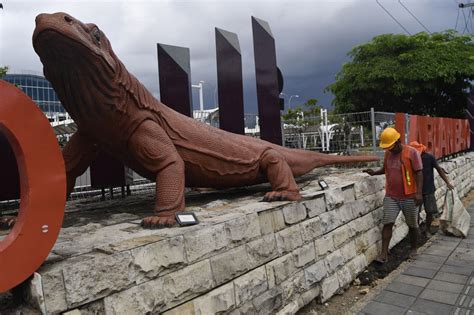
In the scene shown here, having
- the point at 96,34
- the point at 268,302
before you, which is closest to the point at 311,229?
the point at 268,302

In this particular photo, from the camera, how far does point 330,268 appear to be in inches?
180

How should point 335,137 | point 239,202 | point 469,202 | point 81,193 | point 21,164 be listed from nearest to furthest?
point 21,164 → point 239,202 → point 81,193 → point 335,137 → point 469,202

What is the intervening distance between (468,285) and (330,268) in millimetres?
1598

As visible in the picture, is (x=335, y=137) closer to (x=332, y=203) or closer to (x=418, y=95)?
(x=332, y=203)

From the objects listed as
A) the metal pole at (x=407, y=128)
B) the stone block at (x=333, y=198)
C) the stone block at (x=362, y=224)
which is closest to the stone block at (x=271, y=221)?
the stone block at (x=333, y=198)

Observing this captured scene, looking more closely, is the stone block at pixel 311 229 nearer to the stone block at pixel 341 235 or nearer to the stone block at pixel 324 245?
the stone block at pixel 324 245

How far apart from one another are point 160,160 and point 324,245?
216 cm

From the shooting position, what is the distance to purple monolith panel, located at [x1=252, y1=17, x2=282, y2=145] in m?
7.34

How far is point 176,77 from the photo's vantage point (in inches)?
258

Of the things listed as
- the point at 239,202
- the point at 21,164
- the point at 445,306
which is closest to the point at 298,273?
the point at 239,202

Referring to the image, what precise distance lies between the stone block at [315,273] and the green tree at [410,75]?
53.6ft

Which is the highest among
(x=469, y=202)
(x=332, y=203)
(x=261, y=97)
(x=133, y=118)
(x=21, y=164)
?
(x=261, y=97)

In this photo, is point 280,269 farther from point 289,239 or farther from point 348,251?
point 348,251

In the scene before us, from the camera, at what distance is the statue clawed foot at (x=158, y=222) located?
3165mm
